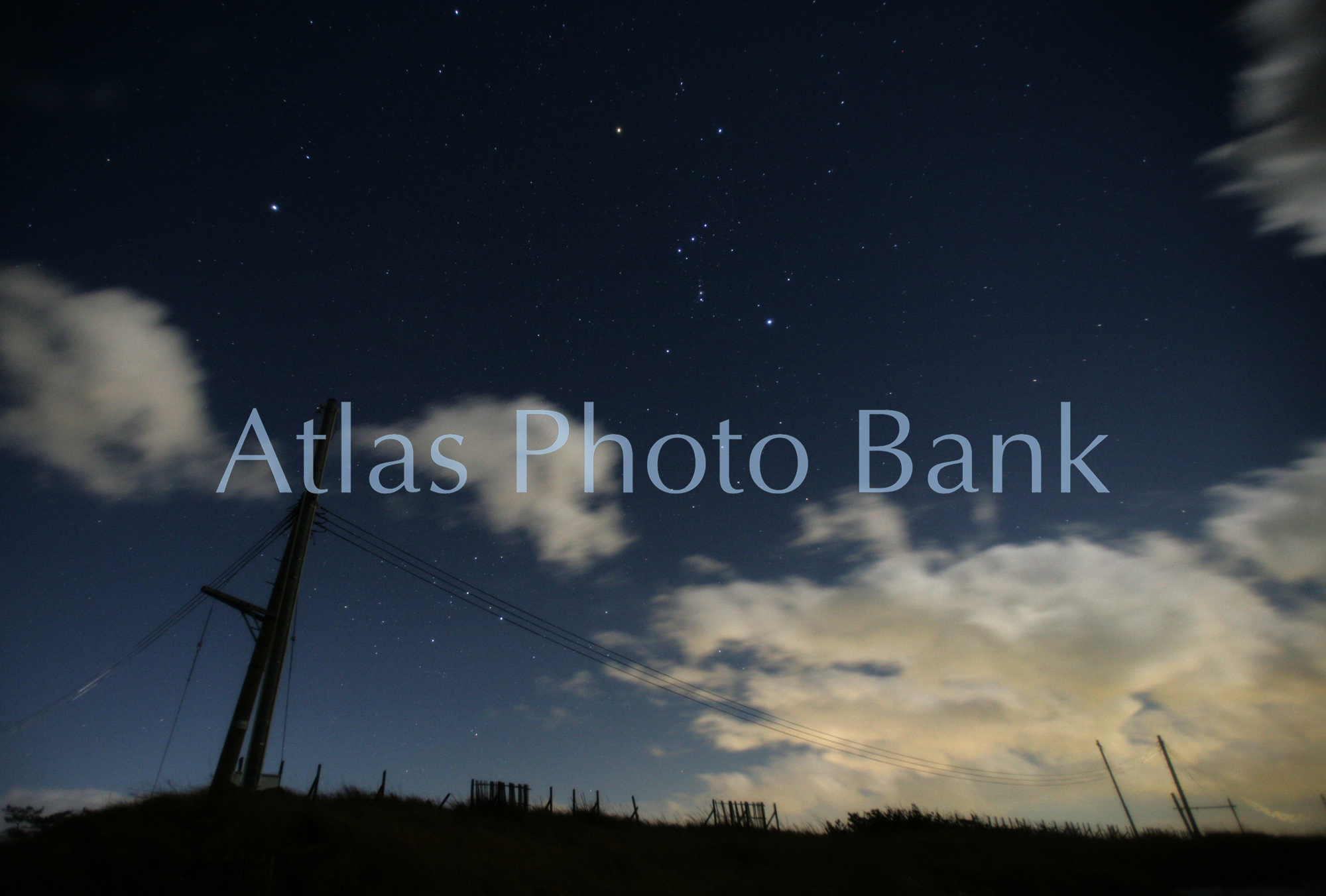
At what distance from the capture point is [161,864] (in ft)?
36.7

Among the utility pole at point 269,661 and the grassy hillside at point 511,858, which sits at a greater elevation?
the utility pole at point 269,661

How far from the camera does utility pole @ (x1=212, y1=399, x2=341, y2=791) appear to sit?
13.8 m

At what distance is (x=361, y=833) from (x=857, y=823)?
66.1 feet

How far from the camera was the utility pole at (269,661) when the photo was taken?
13.8 metres

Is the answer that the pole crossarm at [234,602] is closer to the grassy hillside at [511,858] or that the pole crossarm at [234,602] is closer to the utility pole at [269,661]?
the utility pole at [269,661]

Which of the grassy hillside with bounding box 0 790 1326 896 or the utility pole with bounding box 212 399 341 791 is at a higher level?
the utility pole with bounding box 212 399 341 791

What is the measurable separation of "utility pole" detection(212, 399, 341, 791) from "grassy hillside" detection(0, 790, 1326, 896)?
759 mm

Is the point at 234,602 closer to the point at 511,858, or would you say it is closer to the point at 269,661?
the point at 269,661

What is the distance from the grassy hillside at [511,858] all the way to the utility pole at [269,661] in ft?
2.49

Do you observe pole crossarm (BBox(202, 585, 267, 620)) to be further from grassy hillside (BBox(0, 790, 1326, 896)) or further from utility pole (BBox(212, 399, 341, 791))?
grassy hillside (BBox(0, 790, 1326, 896))

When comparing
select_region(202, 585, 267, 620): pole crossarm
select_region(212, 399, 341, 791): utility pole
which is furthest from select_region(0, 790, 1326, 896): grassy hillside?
select_region(202, 585, 267, 620): pole crossarm

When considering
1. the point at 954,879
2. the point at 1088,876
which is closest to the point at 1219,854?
the point at 1088,876

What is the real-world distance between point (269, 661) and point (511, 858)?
7.60 m

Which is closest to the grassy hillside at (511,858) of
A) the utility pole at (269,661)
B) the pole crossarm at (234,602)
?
the utility pole at (269,661)
